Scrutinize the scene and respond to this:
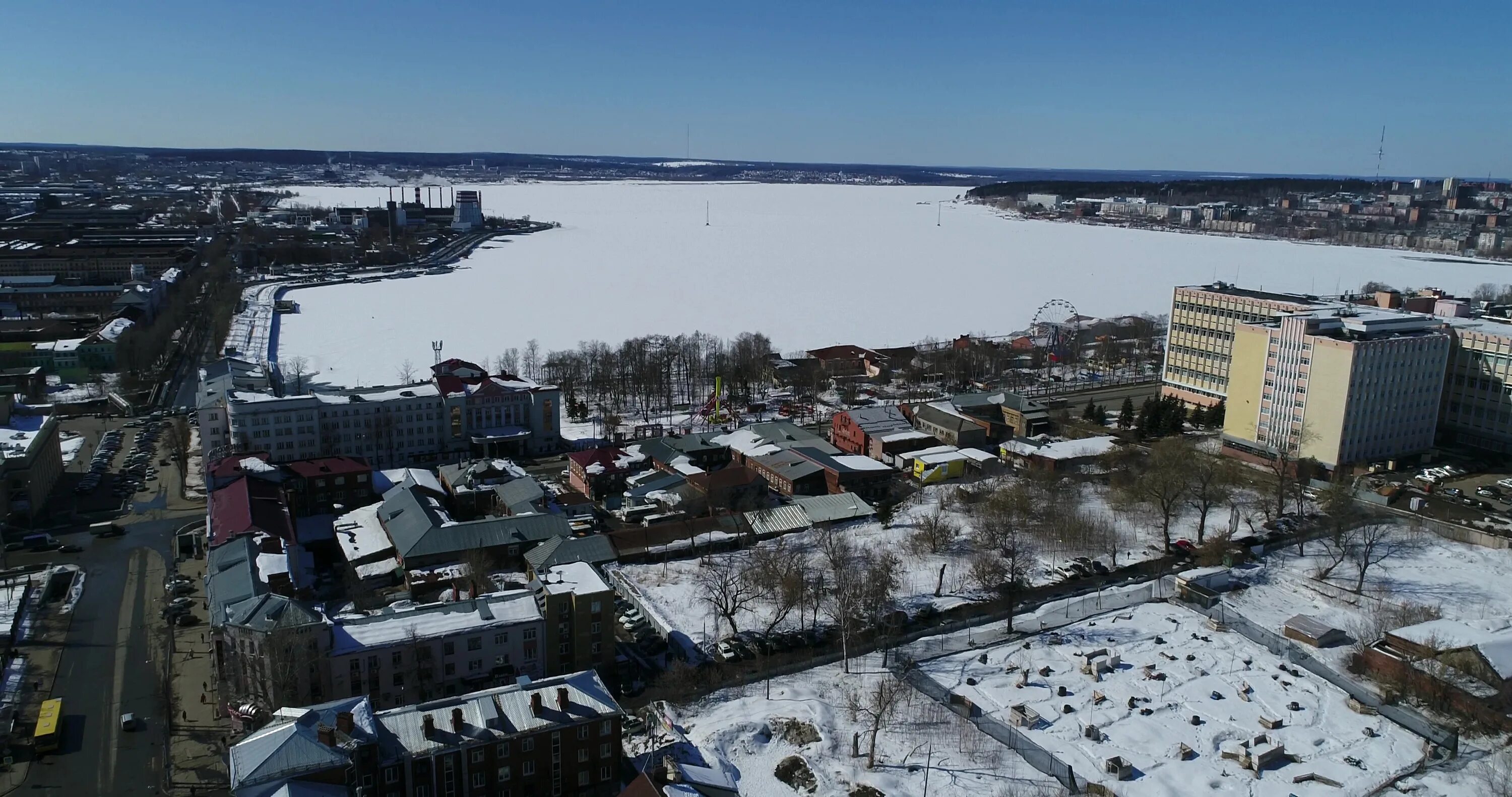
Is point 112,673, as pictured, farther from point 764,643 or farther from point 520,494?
point 764,643

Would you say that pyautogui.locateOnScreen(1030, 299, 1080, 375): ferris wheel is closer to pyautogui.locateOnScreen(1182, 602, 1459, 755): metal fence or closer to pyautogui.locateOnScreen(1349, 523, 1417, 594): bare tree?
pyautogui.locateOnScreen(1349, 523, 1417, 594): bare tree

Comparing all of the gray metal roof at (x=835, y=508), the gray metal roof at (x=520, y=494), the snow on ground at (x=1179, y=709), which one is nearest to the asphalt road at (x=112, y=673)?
the gray metal roof at (x=520, y=494)

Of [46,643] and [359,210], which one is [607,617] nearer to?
[46,643]

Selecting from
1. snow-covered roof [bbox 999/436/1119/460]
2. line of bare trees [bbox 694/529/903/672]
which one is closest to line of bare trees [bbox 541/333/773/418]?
snow-covered roof [bbox 999/436/1119/460]

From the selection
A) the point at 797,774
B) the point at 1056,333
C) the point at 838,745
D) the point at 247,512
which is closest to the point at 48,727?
the point at 247,512

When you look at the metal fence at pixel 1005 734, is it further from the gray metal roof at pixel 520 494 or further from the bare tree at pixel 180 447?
the bare tree at pixel 180 447

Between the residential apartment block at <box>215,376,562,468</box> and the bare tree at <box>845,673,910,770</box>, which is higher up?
the residential apartment block at <box>215,376,562,468</box>
